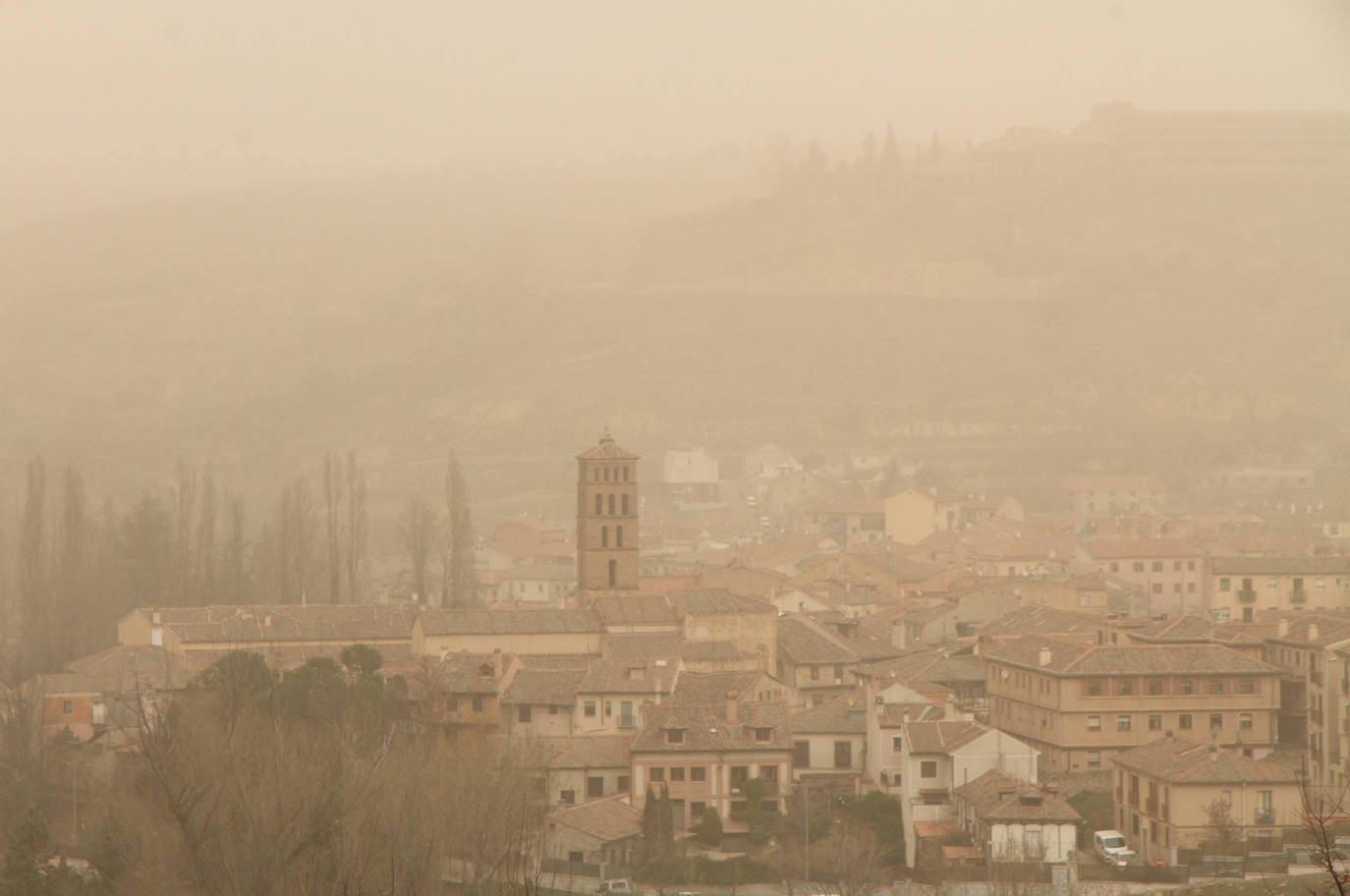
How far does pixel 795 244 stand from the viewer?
527 feet

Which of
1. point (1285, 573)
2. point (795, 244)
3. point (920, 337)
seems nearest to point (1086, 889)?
point (1285, 573)

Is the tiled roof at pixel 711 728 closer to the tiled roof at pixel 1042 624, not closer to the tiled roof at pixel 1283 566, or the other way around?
the tiled roof at pixel 1042 624

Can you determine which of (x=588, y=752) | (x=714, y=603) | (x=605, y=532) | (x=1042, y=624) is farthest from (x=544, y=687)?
(x=1042, y=624)

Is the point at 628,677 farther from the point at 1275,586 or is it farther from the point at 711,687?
the point at 1275,586

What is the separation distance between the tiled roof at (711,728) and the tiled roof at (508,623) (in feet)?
23.4

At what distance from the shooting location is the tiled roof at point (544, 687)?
34.0m

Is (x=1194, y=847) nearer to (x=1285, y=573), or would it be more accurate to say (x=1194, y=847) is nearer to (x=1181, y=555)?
(x=1285, y=573)

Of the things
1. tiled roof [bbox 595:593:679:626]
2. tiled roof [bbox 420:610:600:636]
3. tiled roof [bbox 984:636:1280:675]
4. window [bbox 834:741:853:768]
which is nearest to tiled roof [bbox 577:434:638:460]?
tiled roof [bbox 595:593:679:626]

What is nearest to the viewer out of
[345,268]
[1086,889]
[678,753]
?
[1086,889]

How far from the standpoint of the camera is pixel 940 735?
Answer: 2955 centimetres

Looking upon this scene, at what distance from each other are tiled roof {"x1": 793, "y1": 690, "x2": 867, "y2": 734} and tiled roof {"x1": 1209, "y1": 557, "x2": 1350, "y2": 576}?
13.5m

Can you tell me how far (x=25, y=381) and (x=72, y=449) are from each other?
24.7 metres

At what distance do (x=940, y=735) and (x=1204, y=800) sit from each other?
3965 mm

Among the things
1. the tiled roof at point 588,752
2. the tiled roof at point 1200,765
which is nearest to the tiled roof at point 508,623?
the tiled roof at point 588,752
